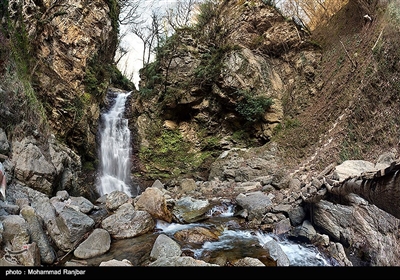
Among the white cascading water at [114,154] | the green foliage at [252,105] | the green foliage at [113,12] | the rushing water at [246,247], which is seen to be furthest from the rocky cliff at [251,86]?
the rushing water at [246,247]

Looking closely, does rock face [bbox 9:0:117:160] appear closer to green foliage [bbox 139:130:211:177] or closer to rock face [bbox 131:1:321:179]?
green foliage [bbox 139:130:211:177]

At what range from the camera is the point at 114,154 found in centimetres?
1287

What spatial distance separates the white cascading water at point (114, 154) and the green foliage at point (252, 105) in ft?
22.6

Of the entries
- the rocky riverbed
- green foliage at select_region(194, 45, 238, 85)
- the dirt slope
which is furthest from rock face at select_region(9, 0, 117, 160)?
the dirt slope

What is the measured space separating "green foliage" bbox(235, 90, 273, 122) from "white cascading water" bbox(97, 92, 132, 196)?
689 centimetres

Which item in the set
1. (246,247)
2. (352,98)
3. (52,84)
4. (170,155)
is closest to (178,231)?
(246,247)

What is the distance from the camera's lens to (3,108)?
596cm

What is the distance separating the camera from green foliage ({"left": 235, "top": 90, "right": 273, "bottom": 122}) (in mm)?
12164

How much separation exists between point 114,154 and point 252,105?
8.07 metres

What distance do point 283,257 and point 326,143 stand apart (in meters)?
6.66

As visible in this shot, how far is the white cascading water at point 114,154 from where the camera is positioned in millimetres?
11789

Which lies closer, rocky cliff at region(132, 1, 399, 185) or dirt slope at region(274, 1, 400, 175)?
dirt slope at region(274, 1, 400, 175)
